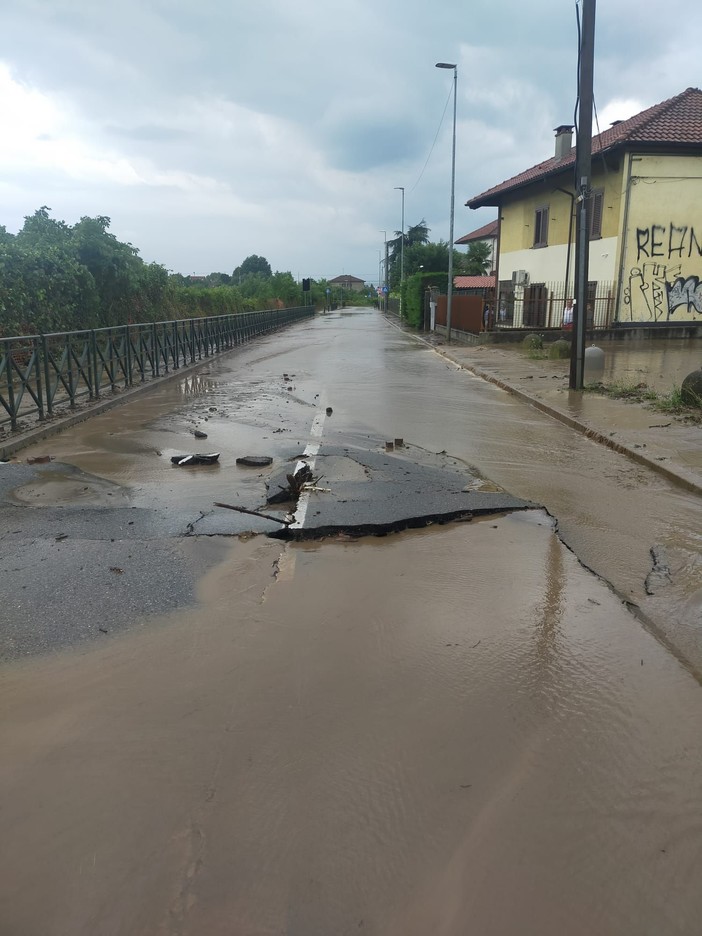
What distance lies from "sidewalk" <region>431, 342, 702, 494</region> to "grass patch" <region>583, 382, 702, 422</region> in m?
0.15

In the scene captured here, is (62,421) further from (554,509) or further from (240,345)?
(240,345)

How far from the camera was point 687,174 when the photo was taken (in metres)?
23.0

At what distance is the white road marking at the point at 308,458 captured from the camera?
5447 millimetres

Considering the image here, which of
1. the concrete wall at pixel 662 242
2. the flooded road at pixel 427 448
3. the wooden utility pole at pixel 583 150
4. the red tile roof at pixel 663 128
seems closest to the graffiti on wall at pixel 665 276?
the concrete wall at pixel 662 242

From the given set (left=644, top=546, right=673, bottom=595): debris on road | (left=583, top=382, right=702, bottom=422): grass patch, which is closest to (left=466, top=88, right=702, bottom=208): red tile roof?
(left=583, top=382, right=702, bottom=422): grass patch

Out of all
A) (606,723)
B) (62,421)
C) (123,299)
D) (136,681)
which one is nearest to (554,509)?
(606,723)

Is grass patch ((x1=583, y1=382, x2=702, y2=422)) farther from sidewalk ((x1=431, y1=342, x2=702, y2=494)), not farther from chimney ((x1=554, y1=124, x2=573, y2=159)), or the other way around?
chimney ((x1=554, y1=124, x2=573, y2=159))

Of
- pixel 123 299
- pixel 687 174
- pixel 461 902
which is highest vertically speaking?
pixel 687 174

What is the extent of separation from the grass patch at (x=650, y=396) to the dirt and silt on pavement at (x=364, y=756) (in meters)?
5.87

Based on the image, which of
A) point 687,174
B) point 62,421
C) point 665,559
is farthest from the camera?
point 687,174

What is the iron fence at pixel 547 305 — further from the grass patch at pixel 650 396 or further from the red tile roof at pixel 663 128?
the grass patch at pixel 650 396

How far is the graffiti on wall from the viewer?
23375 mm

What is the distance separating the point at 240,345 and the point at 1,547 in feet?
76.9

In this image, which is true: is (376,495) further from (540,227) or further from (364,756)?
(540,227)
